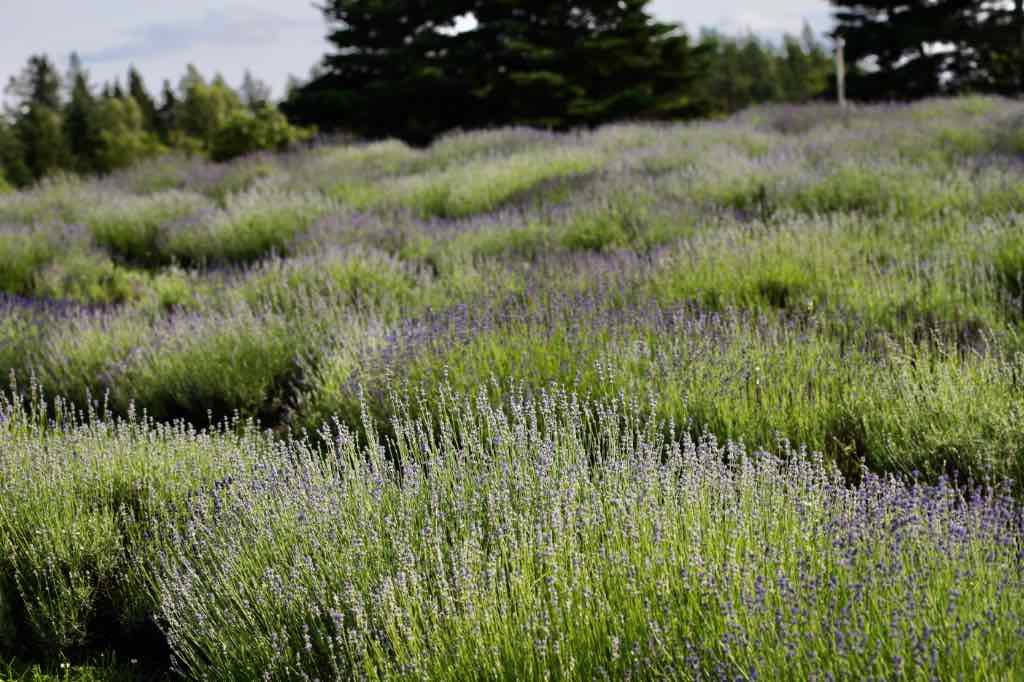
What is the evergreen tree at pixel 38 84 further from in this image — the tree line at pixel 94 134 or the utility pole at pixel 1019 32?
the utility pole at pixel 1019 32

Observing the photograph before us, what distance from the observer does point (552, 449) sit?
2.56m

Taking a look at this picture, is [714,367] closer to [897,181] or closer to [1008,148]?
[897,181]

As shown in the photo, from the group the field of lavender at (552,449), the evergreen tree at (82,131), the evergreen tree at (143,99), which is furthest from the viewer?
the evergreen tree at (143,99)

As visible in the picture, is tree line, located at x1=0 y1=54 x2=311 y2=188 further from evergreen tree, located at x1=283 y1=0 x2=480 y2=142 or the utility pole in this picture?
the utility pole

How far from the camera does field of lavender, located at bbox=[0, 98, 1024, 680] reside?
6.23 ft

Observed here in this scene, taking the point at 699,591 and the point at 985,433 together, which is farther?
the point at 985,433

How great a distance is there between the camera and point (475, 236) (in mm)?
6953

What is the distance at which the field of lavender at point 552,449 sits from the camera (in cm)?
190

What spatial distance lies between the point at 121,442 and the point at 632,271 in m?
3.03

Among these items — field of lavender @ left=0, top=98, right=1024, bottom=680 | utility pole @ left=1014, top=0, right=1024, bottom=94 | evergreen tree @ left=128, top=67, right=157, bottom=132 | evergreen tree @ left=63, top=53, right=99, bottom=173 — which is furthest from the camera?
evergreen tree @ left=128, top=67, right=157, bottom=132

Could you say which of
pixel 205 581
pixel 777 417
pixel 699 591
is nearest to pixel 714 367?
pixel 777 417

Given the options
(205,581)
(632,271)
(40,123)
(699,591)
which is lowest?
(205,581)

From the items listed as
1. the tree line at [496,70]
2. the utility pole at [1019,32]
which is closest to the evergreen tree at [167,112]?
the tree line at [496,70]

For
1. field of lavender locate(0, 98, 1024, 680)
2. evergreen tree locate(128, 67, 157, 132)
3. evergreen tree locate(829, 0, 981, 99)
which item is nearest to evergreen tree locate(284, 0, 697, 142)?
evergreen tree locate(829, 0, 981, 99)
